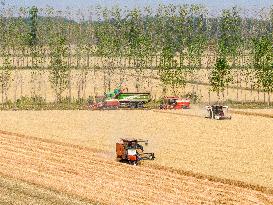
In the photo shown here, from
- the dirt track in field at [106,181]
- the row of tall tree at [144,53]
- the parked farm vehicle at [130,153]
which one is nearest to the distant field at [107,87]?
the row of tall tree at [144,53]

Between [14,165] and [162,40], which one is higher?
[162,40]

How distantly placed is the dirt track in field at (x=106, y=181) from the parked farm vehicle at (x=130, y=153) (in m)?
0.82

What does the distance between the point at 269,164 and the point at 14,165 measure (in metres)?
15.7

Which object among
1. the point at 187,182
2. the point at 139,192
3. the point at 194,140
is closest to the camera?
the point at 139,192

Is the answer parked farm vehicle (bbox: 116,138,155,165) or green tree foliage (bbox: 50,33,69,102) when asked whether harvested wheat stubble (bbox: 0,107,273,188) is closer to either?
parked farm vehicle (bbox: 116,138,155,165)

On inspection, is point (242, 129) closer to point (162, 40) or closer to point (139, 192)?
point (139, 192)

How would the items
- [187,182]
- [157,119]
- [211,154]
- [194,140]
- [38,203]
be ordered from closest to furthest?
[38,203] < [187,182] < [211,154] < [194,140] < [157,119]

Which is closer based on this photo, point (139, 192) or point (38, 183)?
point (139, 192)

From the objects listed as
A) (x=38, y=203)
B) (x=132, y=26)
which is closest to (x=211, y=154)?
(x=38, y=203)

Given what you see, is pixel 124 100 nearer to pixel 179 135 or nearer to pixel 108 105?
pixel 108 105

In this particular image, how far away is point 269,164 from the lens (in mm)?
32406

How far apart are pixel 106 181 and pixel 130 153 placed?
4811 mm

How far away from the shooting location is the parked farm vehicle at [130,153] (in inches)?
1278

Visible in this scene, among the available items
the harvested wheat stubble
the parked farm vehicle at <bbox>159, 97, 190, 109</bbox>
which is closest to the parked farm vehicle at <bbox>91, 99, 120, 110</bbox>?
the harvested wheat stubble
